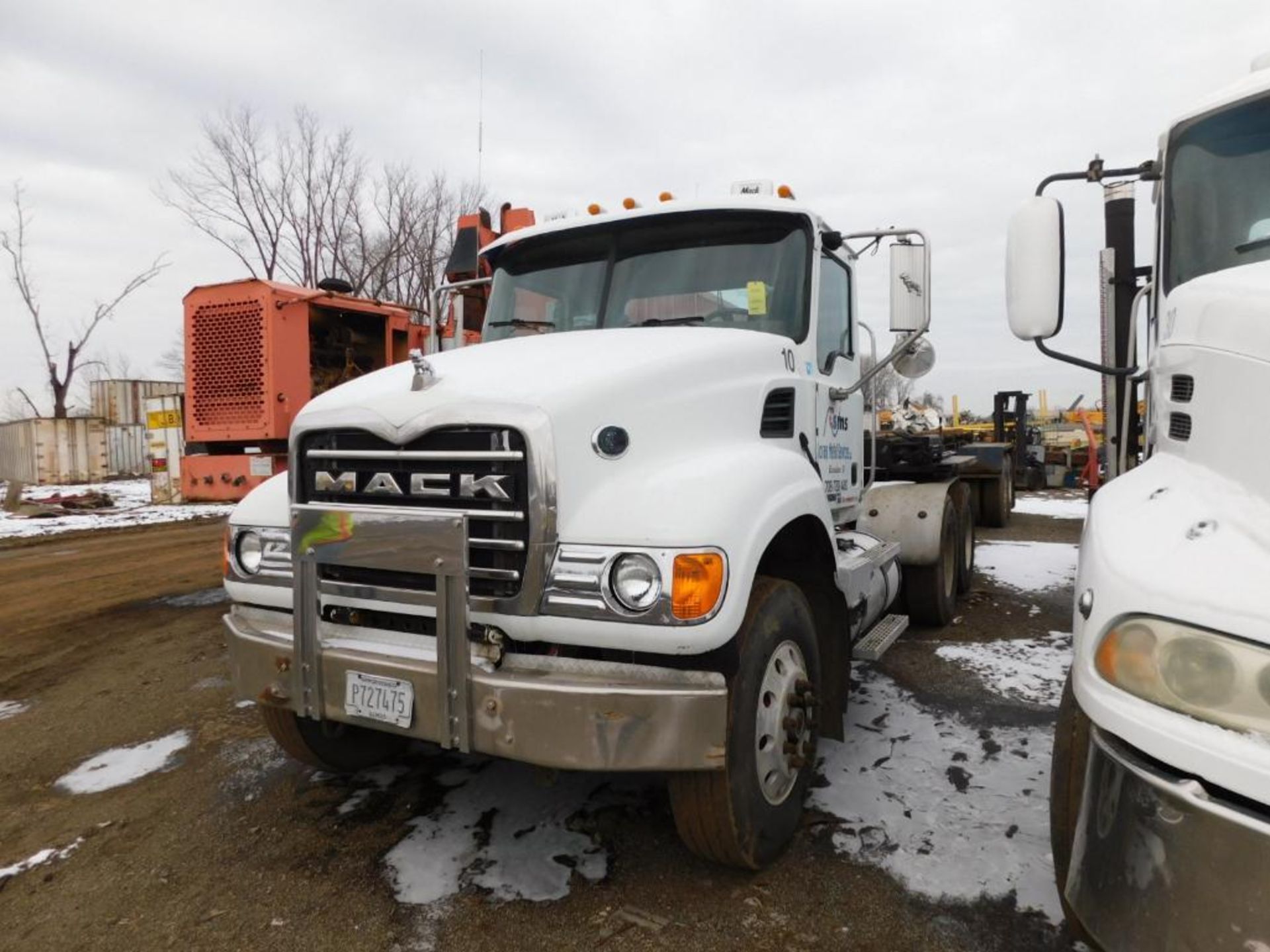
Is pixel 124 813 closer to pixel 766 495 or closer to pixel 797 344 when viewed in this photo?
pixel 766 495

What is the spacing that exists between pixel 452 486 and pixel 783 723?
143 centimetres

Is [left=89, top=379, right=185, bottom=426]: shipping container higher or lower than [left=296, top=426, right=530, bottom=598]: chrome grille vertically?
higher

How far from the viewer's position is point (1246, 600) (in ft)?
5.06

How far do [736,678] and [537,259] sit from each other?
269cm

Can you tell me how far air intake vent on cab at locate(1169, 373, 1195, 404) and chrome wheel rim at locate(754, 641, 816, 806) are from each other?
1456mm

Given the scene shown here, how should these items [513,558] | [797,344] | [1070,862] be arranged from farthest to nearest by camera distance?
1. [797,344]
2. [513,558]
3. [1070,862]

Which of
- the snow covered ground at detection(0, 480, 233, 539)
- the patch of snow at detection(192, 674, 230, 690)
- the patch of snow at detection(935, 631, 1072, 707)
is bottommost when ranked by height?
the patch of snow at detection(192, 674, 230, 690)

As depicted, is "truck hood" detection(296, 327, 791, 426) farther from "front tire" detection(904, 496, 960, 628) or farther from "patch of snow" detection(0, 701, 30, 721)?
"patch of snow" detection(0, 701, 30, 721)

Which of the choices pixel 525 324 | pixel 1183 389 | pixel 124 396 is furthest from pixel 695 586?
pixel 124 396

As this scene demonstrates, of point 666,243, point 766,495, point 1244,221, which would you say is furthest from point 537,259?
point 1244,221

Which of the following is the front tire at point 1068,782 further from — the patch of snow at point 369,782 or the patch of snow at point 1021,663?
the patch of snow at point 369,782

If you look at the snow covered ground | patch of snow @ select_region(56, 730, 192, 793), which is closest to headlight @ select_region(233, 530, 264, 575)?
patch of snow @ select_region(56, 730, 192, 793)

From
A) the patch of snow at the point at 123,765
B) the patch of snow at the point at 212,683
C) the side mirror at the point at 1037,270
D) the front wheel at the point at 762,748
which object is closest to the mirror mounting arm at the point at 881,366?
the side mirror at the point at 1037,270

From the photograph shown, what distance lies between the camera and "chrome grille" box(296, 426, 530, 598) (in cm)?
244
